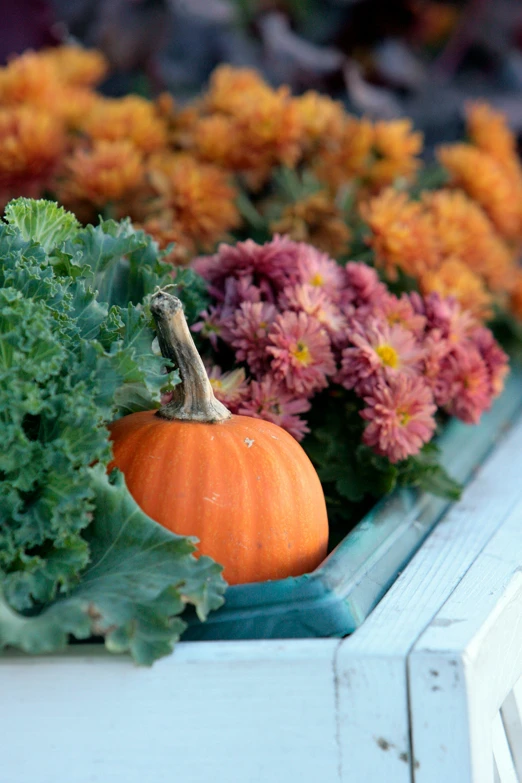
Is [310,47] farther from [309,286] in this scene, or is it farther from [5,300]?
[5,300]

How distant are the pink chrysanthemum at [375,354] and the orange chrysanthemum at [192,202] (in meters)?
0.50

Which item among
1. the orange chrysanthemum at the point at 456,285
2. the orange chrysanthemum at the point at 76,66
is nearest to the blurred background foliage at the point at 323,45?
the orange chrysanthemum at the point at 76,66

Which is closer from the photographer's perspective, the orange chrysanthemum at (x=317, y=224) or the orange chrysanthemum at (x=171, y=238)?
the orange chrysanthemum at (x=171, y=238)

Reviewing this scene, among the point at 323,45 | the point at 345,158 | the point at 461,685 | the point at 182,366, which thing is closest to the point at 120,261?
the point at 182,366

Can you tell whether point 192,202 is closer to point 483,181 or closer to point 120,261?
point 120,261

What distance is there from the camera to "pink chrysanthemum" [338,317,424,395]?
1255mm

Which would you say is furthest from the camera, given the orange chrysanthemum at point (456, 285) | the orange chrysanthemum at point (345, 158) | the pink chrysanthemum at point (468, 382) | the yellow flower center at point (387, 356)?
the orange chrysanthemum at point (345, 158)

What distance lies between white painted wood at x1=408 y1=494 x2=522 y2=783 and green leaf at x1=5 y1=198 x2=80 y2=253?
63cm

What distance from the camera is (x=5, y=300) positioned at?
94 centimetres

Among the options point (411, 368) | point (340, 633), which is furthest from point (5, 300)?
point (411, 368)

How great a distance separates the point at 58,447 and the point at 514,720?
2.05ft

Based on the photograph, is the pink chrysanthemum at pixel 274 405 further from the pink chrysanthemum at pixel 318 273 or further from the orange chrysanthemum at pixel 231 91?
the orange chrysanthemum at pixel 231 91

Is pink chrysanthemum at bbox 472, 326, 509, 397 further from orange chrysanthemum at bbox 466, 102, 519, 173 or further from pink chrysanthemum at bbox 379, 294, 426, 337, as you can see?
orange chrysanthemum at bbox 466, 102, 519, 173

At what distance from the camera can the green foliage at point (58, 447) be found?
2.92 ft
